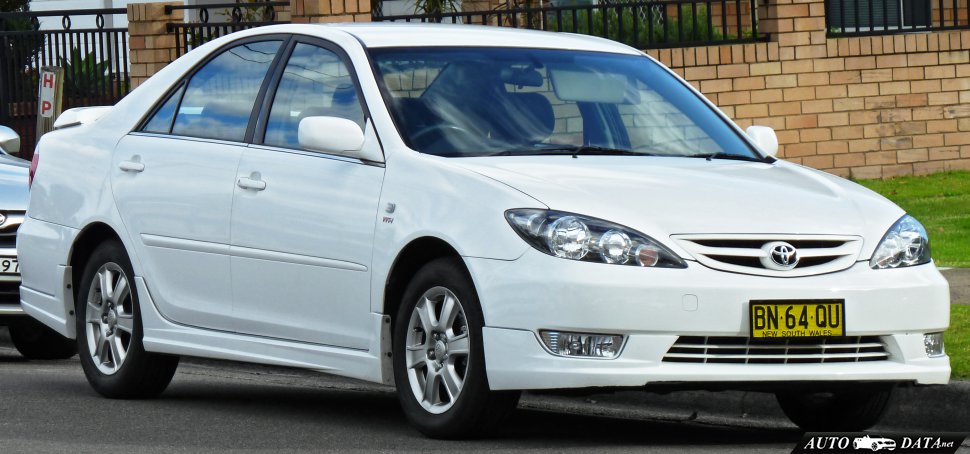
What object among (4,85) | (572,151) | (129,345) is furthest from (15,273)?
(4,85)

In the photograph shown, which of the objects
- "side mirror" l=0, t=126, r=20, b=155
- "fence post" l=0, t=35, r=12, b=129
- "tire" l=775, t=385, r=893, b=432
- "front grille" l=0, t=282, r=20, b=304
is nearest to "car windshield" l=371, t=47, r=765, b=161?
"tire" l=775, t=385, r=893, b=432

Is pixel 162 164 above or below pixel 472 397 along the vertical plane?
above

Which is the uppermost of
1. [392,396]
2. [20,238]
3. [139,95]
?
[139,95]

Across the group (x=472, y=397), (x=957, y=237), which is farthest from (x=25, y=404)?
(x=957, y=237)

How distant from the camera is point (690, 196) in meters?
6.52

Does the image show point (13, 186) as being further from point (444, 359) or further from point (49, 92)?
point (444, 359)

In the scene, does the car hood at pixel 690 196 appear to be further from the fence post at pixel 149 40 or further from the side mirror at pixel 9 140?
the fence post at pixel 149 40

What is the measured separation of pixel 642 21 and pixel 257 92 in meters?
11.6

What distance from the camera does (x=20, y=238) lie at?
913 cm

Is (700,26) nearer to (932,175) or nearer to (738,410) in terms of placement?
(932,175)

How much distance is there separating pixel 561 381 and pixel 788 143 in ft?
43.4

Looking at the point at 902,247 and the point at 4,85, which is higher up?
the point at 4,85

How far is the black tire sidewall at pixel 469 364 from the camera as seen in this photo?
21.1 ft

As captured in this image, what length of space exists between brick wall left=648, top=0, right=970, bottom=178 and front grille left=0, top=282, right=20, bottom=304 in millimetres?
9640
